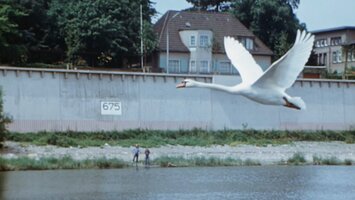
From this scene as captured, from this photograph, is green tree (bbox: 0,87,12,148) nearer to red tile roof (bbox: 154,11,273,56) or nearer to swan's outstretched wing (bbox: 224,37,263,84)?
red tile roof (bbox: 154,11,273,56)

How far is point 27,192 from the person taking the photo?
39000mm

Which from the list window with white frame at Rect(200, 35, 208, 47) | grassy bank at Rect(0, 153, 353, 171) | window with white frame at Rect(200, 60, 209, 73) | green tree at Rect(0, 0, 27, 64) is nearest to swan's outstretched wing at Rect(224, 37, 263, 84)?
grassy bank at Rect(0, 153, 353, 171)

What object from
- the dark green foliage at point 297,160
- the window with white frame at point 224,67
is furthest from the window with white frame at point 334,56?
the dark green foliage at point 297,160

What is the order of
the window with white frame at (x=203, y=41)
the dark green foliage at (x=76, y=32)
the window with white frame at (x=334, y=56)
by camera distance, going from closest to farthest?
1. the dark green foliage at (x=76, y=32)
2. the window with white frame at (x=203, y=41)
3. the window with white frame at (x=334, y=56)

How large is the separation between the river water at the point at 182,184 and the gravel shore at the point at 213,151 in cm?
619

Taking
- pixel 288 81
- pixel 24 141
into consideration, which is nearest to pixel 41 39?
pixel 24 141

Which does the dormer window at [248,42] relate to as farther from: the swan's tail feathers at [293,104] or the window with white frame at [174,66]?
the swan's tail feathers at [293,104]

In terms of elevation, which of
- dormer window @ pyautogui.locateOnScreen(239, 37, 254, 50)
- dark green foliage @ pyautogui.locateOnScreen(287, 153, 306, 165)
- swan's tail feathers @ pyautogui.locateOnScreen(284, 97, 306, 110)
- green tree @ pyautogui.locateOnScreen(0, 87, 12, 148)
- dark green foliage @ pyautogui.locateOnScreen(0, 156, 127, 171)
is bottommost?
dark green foliage @ pyautogui.locateOnScreen(287, 153, 306, 165)

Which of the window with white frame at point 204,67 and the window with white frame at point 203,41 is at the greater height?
the window with white frame at point 203,41

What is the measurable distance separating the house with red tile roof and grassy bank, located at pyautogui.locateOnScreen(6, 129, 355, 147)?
14.3 meters

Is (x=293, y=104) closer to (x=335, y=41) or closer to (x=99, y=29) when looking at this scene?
(x=99, y=29)

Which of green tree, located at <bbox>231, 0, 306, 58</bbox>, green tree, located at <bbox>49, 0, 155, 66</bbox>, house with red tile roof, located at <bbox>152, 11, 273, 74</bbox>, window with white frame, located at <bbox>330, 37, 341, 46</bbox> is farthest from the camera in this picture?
window with white frame, located at <bbox>330, 37, 341, 46</bbox>

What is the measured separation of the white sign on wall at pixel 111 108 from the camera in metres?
64.8

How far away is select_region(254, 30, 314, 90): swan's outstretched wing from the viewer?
61.8 ft
